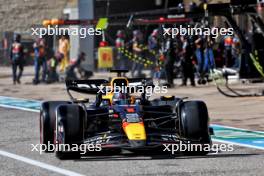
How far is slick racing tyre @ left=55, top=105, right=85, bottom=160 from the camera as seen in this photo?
10898 mm

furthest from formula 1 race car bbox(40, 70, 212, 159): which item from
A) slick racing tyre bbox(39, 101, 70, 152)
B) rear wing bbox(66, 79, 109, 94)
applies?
rear wing bbox(66, 79, 109, 94)

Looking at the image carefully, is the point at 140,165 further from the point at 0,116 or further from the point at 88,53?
the point at 88,53

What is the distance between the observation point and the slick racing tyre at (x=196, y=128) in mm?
11172

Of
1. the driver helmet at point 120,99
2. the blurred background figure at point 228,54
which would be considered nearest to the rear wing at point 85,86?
the driver helmet at point 120,99

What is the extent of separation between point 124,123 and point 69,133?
73 centimetres

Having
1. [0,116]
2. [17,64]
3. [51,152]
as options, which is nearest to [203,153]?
[51,152]

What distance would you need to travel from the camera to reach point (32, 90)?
25438 mm

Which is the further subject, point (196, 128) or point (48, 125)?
point (48, 125)

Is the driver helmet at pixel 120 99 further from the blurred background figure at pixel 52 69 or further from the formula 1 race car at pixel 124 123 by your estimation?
the blurred background figure at pixel 52 69

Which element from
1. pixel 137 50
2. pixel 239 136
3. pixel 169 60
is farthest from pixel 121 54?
pixel 239 136

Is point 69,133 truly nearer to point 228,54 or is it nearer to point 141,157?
point 141,157

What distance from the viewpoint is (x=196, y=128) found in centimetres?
1119

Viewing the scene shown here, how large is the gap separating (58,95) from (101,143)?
40.2 feet

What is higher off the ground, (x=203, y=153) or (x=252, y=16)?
(x=252, y=16)
